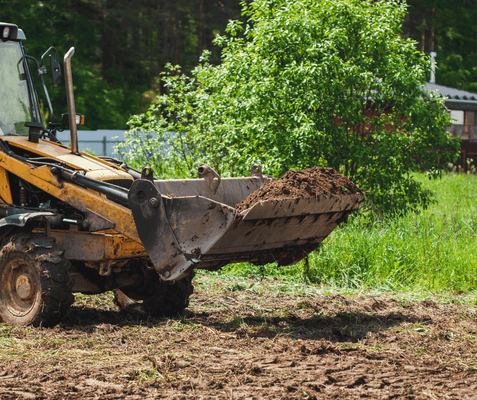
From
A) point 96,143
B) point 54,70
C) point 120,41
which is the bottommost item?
point 96,143

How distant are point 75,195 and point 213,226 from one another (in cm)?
150

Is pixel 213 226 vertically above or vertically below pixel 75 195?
below

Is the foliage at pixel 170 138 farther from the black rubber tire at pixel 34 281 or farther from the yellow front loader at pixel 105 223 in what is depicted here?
the black rubber tire at pixel 34 281

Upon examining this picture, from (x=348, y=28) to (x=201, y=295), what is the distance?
5.38 metres

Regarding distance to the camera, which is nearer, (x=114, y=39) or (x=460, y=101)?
(x=460, y=101)

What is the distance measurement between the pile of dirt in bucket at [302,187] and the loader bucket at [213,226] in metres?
0.07

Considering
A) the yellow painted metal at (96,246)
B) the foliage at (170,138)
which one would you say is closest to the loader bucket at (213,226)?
the yellow painted metal at (96,246)

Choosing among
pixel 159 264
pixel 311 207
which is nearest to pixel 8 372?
pixel 159 264

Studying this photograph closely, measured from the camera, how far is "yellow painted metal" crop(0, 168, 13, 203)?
6.36 meters

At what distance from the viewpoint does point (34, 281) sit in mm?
5797

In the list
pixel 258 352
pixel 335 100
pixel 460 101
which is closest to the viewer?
pixel 258 352

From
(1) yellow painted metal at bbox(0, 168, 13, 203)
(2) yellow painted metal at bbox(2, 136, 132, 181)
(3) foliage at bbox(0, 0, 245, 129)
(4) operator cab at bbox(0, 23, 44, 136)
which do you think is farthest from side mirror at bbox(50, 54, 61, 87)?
(3) foliage at bbox(0, 0, 245, 129)

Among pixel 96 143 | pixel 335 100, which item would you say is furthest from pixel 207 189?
pixel 96 143

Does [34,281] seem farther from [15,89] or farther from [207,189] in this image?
[15,89]
